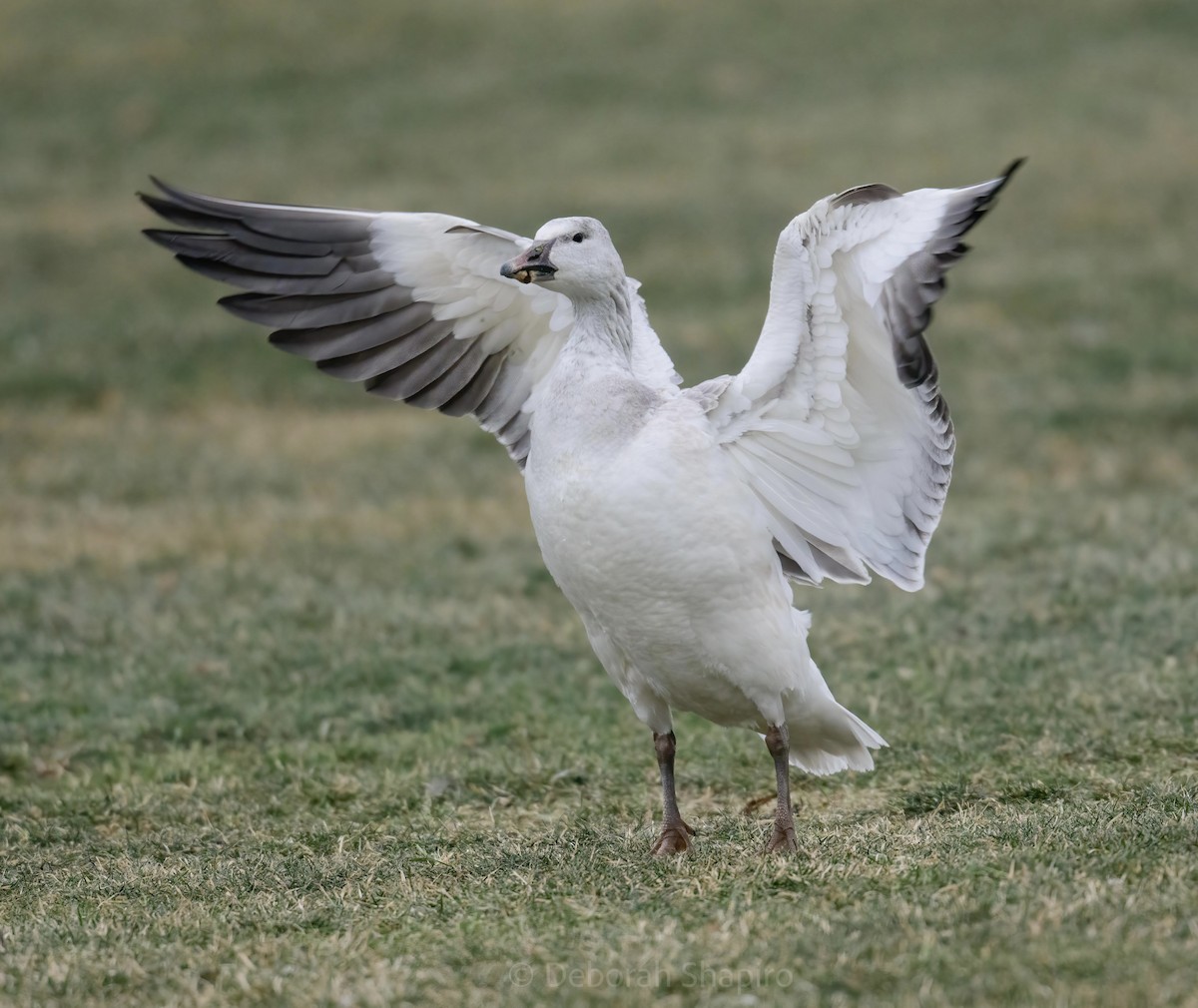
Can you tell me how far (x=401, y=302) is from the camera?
5.91 m

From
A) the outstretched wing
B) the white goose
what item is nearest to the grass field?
the white goose

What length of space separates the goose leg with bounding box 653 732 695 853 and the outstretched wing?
71cm

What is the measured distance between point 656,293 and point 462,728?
360 inches

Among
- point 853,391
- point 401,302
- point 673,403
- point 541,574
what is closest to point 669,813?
point 673,403

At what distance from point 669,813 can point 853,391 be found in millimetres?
1478

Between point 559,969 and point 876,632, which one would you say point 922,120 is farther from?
point 559,969

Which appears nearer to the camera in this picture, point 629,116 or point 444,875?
point 444,875

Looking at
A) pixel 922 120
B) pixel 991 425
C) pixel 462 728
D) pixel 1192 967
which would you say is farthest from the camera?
pixel 922 120

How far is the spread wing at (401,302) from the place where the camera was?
5.69 metres

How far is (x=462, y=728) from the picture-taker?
24.2 ft

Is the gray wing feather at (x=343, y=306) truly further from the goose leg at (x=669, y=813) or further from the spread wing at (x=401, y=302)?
the goose leg at (x=669, y=813)

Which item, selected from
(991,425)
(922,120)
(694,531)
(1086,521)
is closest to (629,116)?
(922,120)

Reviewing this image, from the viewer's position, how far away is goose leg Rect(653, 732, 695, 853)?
534 cm

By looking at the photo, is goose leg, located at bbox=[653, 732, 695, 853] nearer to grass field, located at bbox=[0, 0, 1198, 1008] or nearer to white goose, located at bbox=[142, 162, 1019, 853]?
white goose, located at bbox=[142, 162, 1019, 853]
